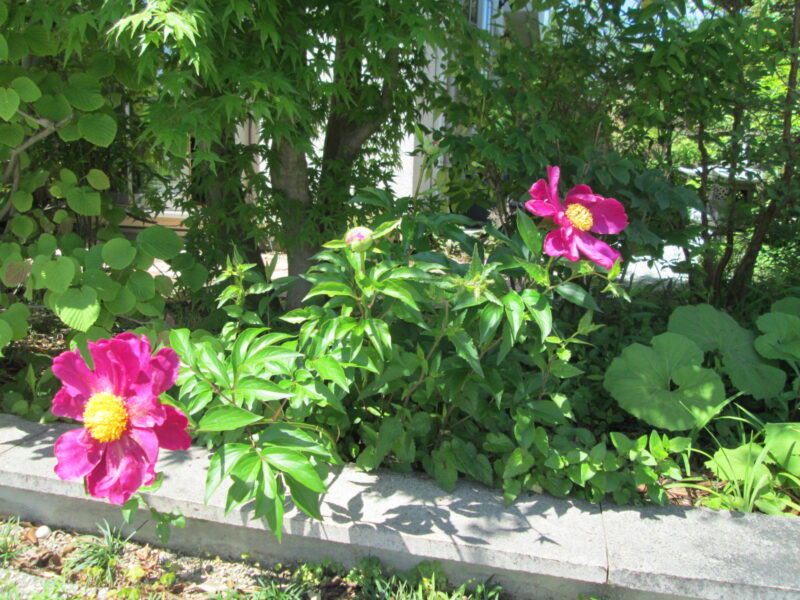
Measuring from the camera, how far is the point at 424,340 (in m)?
2.35

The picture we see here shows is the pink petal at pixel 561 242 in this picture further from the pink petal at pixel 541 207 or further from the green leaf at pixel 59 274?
the green leaf at pixel 59 274

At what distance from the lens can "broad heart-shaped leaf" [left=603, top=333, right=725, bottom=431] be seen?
2.37 metres

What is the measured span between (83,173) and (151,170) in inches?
16.2

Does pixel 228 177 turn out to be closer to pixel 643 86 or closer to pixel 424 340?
pixel 424 340

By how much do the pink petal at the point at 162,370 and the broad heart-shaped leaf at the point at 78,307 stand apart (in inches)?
41.1

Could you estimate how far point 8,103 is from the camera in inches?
96.5

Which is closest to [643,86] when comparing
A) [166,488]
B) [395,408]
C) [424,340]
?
[424,340]

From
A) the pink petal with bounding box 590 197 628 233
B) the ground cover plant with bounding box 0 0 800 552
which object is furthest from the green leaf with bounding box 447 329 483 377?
the pink petal with bounding box 590 197 628 233

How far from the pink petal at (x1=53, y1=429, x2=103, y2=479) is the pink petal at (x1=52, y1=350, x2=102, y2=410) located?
9 cm

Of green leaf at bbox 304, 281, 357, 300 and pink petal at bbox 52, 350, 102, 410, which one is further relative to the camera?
green leaf at bbox 304, 281, 357, 300

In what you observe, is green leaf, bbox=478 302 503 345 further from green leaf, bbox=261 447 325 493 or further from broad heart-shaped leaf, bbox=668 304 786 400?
broad heart-shaped leaf, bbox=668 304 786 400

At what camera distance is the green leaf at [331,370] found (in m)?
1.76

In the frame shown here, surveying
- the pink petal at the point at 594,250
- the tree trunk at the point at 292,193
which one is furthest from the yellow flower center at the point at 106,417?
the tree trunk at the point at 292,193

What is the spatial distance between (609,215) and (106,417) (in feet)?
5.32
